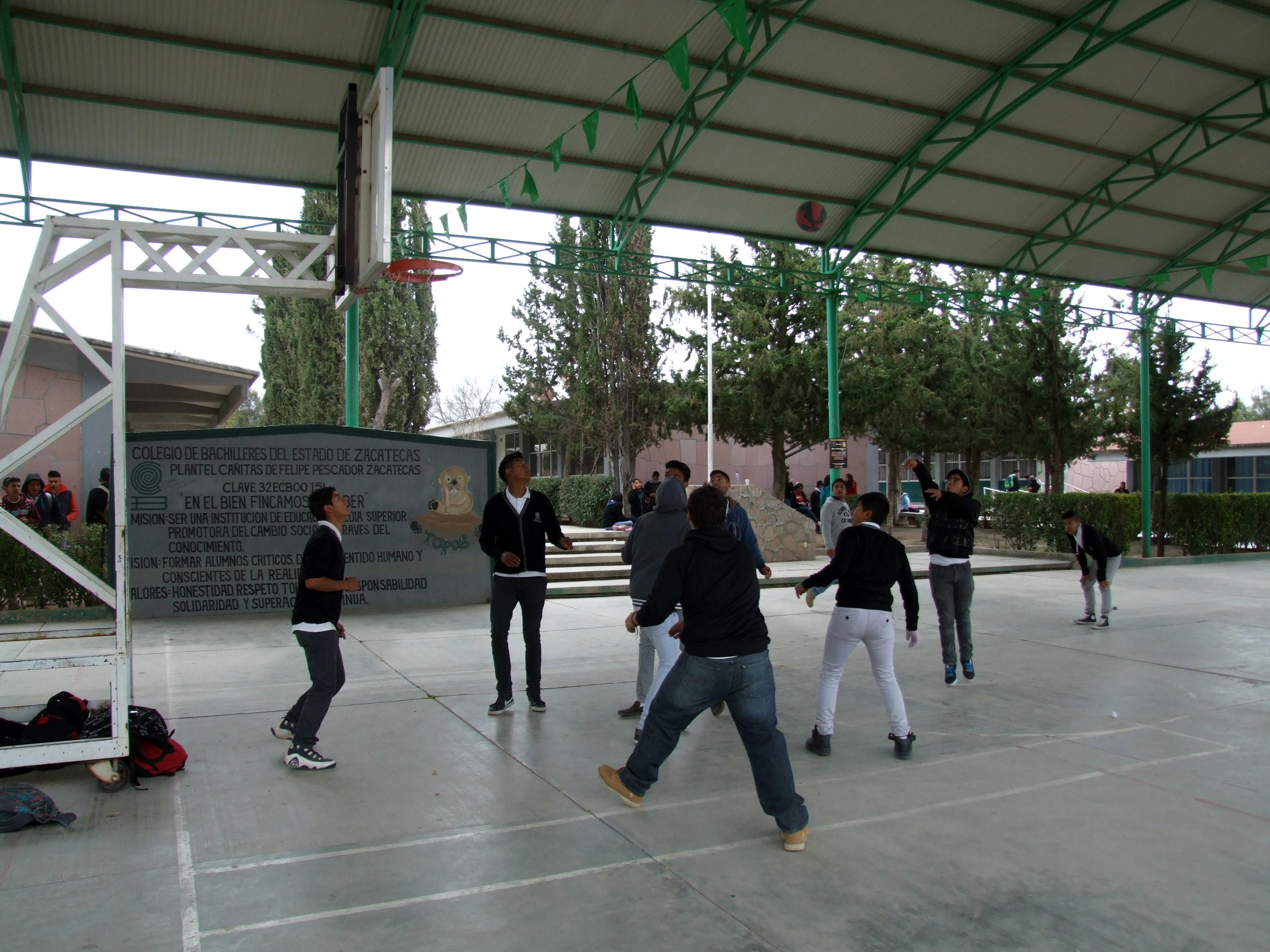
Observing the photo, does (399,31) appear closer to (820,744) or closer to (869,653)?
(869,653)

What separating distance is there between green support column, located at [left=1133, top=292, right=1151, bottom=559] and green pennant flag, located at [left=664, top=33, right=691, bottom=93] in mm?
14501

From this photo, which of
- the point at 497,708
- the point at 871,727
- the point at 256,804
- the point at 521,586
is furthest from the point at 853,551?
the point at 256,804

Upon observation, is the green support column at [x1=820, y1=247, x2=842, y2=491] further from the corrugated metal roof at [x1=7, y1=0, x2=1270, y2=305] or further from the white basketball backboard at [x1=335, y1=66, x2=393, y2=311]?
the white basketball backboard at [x1=335, y1=66, x2=393, y2=311]

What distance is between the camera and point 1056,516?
20.4 metres

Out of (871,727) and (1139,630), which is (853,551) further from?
(1139,630)

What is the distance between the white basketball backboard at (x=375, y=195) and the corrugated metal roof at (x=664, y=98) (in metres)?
3.95

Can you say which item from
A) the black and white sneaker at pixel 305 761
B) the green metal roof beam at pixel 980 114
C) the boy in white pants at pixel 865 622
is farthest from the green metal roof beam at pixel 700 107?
the black and white sneaker at pixel 305 761

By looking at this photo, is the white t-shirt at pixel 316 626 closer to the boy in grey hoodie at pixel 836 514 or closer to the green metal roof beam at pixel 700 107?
the boy in grey hoodie at pixel 836 514

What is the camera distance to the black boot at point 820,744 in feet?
19.0

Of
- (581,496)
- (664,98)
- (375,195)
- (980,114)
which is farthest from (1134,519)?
(375,195)

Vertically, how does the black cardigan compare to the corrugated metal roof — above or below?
below

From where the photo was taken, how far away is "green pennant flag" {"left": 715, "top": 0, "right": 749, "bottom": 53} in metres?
9.98

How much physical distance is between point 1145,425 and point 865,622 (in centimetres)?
1917

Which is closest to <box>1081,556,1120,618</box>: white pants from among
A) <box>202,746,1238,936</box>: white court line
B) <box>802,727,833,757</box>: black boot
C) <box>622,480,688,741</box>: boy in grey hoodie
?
<box>202,746,1238,936</box>: white court line
